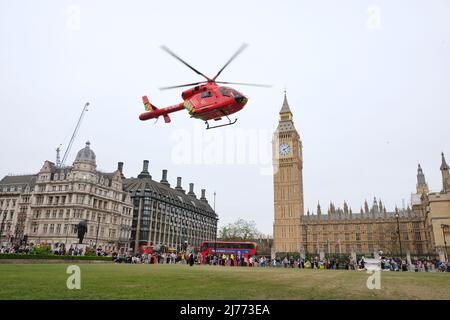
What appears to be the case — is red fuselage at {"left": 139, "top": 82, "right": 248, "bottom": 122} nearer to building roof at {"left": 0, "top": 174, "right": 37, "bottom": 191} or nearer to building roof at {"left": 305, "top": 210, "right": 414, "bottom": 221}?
building roof at {"left": 0, "top": 174, "right": 37, "bottom": 191}

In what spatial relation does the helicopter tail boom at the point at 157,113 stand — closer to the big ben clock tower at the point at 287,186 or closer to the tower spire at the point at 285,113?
the big ben clock tower at the point at 287,186

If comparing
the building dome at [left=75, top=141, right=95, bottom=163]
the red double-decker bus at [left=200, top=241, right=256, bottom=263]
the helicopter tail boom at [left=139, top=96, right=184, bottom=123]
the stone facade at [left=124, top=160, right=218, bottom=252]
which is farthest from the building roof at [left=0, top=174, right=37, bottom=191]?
the helicopter tail boom at [left=139, top=96, right=184, bottom=123]

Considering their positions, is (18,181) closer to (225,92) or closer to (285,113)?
(285,113)

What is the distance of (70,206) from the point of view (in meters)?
67.5

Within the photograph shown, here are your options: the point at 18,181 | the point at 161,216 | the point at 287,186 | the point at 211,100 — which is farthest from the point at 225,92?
the point at 287,186

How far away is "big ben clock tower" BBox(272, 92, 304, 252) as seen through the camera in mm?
110256

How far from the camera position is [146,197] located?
8800 cm

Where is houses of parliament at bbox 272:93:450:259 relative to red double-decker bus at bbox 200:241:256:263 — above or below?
above

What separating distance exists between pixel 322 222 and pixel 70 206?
78572 millimetres

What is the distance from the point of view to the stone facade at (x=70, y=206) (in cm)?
6768

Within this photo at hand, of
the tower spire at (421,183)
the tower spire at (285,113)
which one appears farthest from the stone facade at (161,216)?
the tower spire at (421,183)

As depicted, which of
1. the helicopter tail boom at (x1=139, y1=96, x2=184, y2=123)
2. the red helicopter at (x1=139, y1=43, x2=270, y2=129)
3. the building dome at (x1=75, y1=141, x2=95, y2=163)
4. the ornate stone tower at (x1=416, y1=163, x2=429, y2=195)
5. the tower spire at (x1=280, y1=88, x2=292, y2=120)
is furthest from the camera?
the ornate stone tower at (x1=416, y1=163, x2=429, y2=195)
